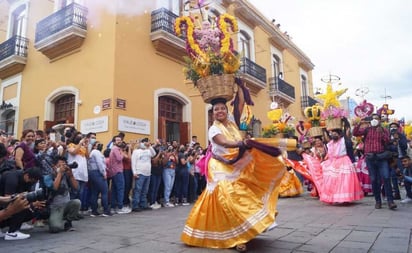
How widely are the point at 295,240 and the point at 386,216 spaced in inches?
94.5

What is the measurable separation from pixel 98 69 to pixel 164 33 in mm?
2307

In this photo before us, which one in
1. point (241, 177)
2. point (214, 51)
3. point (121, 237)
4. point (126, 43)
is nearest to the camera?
point (241, 177)

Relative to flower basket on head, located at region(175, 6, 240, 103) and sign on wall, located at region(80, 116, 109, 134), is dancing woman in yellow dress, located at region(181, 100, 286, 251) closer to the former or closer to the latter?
flower basket on head, located at region(175, 6, 240, 103)

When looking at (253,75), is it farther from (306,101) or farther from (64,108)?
(306,101)

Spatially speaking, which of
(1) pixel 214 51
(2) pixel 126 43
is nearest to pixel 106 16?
(2) pixel 126 43

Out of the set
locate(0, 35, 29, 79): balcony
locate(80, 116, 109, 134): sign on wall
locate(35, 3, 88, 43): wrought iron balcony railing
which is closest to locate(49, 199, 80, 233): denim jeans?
locate(80, 116, 109, 134): sign on wall

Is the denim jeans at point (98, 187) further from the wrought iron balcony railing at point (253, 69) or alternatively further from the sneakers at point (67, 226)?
the wrought iron balcony railing at point (253, 69)

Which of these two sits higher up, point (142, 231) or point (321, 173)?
point (321, 173)

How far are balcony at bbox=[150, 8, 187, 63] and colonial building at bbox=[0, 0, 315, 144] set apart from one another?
0.10 ft

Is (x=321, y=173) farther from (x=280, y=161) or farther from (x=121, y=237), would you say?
(x=121, y=237)

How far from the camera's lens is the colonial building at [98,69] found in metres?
9.72

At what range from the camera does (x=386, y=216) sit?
532 cm

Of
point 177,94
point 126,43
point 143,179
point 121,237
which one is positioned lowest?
point 121,237

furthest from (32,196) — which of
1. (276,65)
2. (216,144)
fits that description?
(276,65)
